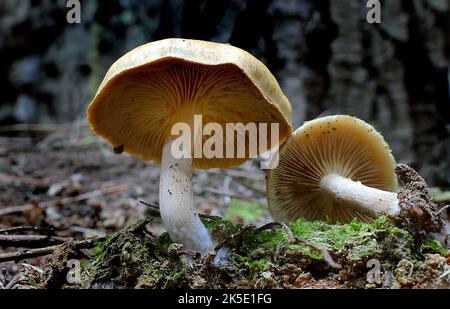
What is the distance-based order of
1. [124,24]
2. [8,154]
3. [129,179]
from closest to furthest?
[129,179] < [8,154] < [124,24]

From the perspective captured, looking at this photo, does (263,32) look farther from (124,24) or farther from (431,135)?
(124,24)

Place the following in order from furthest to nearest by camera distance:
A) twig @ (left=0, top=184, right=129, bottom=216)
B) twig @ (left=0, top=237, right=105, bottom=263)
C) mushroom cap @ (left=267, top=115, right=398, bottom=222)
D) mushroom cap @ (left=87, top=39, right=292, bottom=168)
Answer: twig @ (left=0, top=184, right=129, bottom=216), mushroom cap @ (left=267, top=115, right=398, bottom=222), twig @ (left=0, top=237, right=105, bottom=263), mushroom cap @ (left=87, top=39, right=292, bottom=168)

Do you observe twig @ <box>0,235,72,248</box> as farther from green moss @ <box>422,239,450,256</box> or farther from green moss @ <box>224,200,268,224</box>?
green moss @ <box>422,239,450,256</box>

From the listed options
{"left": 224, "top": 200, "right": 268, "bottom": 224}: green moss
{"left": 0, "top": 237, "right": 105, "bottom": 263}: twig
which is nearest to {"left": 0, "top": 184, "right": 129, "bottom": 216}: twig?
{"left": 224, "top": 200, "right": 268, "bottom": 224}: green moss

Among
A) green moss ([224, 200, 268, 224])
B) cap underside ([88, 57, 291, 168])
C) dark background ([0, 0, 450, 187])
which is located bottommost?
green moss ([224, 200, 268, 224])

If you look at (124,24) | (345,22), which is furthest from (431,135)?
(124,24)

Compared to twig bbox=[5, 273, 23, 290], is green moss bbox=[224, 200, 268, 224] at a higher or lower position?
higher

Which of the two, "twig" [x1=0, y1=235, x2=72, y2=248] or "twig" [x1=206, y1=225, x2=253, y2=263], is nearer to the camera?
"twig" [x1=206, y1=225, x2=253, y2=263]
